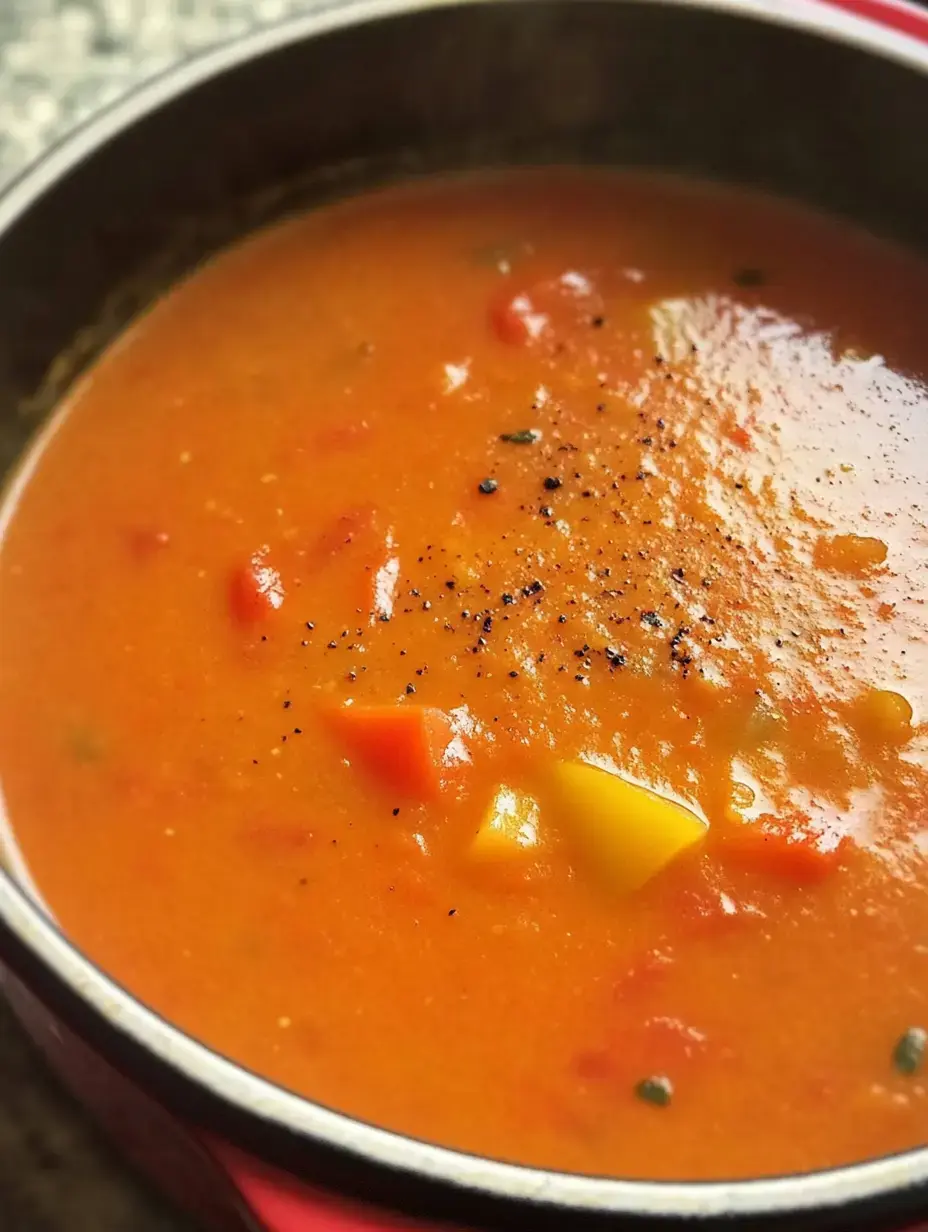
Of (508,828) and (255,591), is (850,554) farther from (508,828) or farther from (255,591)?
(255,591)

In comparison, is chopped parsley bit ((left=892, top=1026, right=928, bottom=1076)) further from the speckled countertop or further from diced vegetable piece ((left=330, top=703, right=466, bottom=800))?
the speckled countertop

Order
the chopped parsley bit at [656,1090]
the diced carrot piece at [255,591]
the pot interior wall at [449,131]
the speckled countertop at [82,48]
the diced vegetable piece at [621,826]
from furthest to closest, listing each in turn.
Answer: the speckled countertop at [82,48], the pot interior wall at [449,131], the diced carrot piece at [255,591], the diced vegetable piece at [621,826], the chopped parsley bit at [656,1090]

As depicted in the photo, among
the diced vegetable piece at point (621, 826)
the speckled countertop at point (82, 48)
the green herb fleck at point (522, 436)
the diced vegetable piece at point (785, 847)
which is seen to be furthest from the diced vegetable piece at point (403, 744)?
the speckled countertop at point (82, 48)

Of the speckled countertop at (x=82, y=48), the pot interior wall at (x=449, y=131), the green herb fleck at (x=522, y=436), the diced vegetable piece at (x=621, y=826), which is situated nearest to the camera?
Result: the diced vegetable piece at (x=621, y=826)

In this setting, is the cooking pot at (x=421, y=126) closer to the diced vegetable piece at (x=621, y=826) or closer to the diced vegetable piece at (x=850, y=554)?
the diced vegetable piece at (x=621, y=826)

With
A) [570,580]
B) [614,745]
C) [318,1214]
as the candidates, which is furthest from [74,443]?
[318,1214]

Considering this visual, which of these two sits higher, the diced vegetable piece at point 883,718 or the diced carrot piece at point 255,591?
the diced vegetable piece at point 883,718

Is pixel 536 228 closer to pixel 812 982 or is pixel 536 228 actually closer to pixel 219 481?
pixel 219 481

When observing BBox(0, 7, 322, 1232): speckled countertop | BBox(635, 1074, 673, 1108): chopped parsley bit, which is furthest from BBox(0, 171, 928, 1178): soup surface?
BBox(0, 7, 322, 1232): speckled countertop
